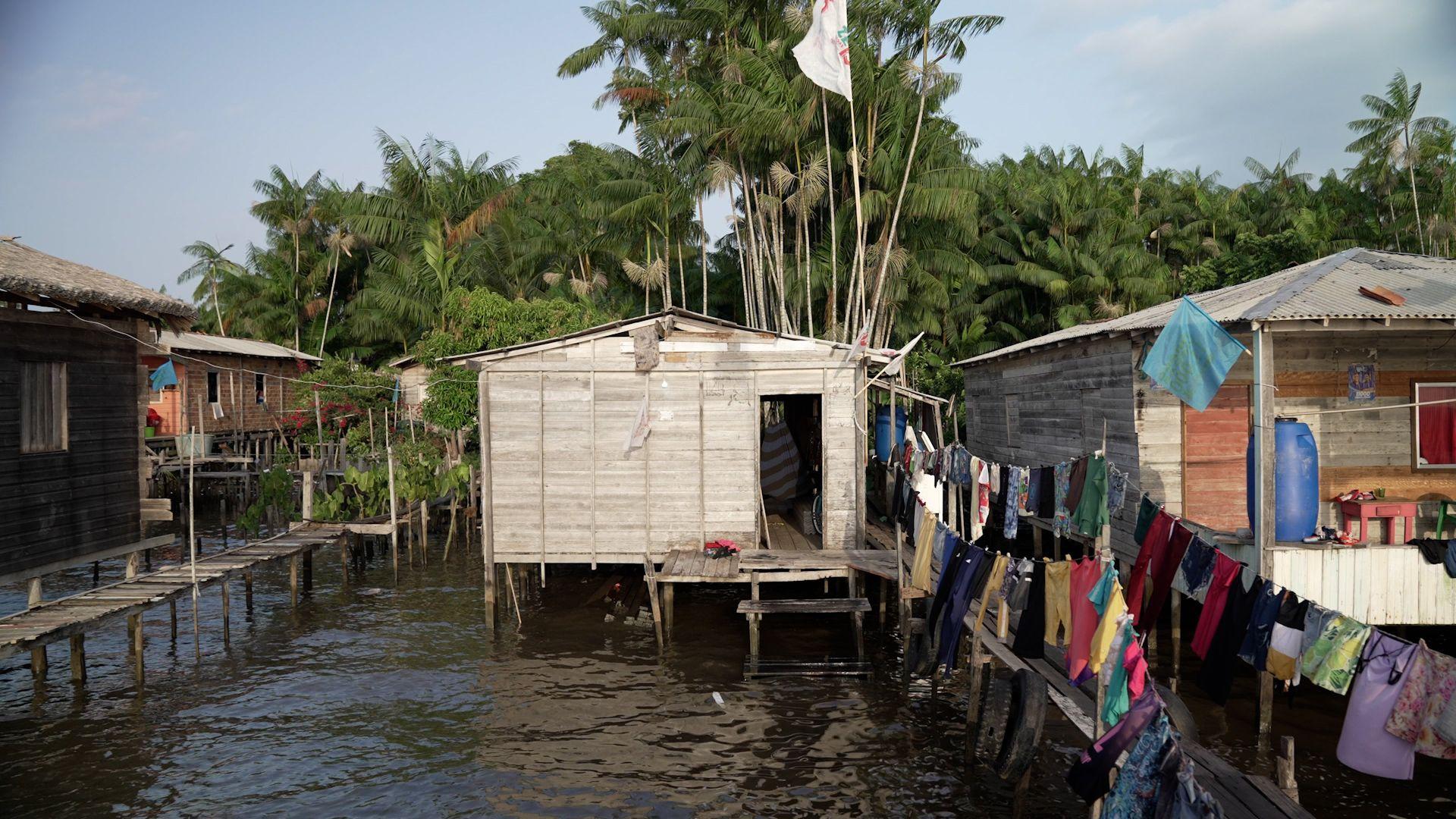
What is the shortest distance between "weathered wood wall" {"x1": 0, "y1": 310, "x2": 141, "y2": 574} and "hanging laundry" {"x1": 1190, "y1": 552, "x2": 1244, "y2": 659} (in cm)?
1504

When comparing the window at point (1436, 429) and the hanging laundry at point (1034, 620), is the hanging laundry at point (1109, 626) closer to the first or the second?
the hanging laundry at point (1034, 620)

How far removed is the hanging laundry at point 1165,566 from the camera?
35.5 ft

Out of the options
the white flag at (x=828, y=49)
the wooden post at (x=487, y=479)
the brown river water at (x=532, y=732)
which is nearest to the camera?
the brown river water at (x=532, y=732)

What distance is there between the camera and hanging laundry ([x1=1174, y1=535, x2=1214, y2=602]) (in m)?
10.3

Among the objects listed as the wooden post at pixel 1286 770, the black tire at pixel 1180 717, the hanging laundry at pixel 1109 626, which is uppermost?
the hanging laundry at pixel 1109 626

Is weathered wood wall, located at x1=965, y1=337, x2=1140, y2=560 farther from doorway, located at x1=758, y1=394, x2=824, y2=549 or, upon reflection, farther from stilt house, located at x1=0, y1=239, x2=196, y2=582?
stilt house, located at x1=0, y1=239, x2=196, y2=582

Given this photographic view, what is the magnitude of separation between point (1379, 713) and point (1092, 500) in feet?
18.1

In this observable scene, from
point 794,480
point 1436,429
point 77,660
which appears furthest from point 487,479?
point 1436,429

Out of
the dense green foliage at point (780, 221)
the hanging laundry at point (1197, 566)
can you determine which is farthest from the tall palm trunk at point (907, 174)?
the hanging laundry at point (1197, 566)

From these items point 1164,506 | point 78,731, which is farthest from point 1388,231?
point 78,731

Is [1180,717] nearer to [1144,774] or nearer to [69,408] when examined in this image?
[1144,774]

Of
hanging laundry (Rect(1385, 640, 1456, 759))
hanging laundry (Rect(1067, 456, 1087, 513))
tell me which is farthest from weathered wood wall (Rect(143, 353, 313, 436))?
hanging laundry (Rect(1385, 640, 1456, 759))

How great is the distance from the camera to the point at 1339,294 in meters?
12.1

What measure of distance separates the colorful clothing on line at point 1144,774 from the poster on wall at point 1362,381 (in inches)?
412
